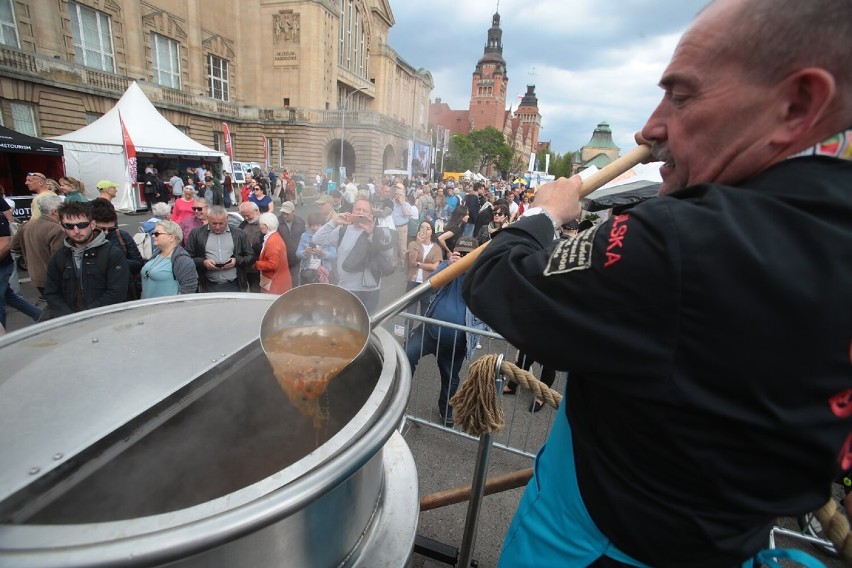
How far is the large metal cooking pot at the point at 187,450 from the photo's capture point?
867 millimetres

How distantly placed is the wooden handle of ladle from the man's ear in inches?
14.6

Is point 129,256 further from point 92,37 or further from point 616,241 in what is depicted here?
point 92,37

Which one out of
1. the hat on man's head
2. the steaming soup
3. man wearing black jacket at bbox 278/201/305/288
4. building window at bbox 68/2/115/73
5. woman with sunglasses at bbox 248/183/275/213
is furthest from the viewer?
building window at bbox 68/2/115/73

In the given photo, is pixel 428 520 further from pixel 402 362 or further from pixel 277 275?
pixel 277 275

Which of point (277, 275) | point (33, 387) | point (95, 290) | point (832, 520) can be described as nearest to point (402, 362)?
point (33, 387)

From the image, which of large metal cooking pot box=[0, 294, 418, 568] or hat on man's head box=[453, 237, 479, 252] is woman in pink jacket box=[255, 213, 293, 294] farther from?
large metal cooking pot box=[0, 294, 418, 568]

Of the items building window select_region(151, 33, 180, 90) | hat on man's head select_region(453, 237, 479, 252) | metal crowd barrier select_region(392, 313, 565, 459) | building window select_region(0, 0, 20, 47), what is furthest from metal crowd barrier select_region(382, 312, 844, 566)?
building window select_region(151, 33, 180, 90)

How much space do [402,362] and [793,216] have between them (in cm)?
116

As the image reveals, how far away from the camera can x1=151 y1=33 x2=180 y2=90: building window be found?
90.6ft

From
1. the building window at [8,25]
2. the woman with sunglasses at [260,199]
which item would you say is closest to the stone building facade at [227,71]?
the building window at [8,25]

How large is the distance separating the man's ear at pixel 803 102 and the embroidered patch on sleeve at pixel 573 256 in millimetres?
417

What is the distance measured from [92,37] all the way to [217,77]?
35.0 feet

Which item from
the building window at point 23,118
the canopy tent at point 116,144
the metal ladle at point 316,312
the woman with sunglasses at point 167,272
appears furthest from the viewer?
the building window at point 23,118

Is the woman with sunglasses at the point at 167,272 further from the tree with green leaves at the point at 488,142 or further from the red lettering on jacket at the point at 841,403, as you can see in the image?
the tree with green leaves at the point at 488,142
